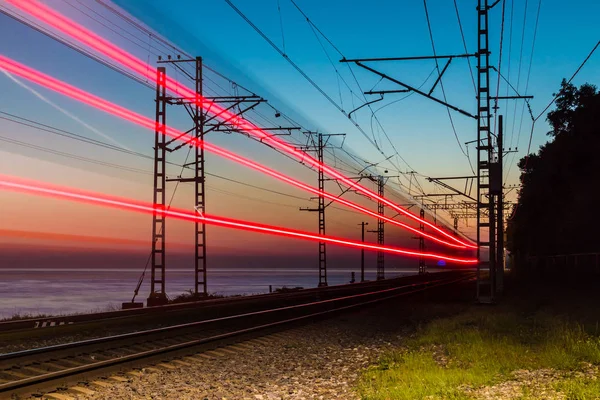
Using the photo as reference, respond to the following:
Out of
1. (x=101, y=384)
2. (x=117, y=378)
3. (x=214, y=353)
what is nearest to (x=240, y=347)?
(x=214, y=353)

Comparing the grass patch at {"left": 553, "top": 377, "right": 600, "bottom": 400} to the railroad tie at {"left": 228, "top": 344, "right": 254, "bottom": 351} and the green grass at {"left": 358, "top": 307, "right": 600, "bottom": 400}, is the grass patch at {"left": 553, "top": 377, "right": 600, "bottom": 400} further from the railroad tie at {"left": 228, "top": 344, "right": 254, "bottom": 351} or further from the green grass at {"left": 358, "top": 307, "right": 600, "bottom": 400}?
the railroad tie at {"left": 228, "top": 344, "right": 254, "bottom": 351}

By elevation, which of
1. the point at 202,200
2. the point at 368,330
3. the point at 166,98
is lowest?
the point at 368,330

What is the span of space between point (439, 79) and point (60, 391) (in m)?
15.0

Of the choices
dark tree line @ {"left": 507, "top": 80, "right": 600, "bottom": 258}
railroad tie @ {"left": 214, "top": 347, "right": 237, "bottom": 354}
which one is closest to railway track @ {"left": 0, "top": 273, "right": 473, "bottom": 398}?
railroad tie @ {"left": 214, "top": 347, "right": 237, "bottom": 354}

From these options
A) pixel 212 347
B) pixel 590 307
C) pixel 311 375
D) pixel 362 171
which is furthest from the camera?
pixel 362 171

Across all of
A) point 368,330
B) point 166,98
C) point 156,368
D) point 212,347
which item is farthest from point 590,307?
point 166,98

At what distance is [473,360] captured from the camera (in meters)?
13.1

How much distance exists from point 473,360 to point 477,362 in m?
0.38

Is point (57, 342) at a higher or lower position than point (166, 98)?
lower

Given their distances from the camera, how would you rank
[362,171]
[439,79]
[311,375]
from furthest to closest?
[362,171]
[439,79]
[311,375]

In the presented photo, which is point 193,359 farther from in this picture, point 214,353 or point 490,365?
point 490,365

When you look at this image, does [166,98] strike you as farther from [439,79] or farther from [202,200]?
[439,79]

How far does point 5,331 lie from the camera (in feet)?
55.0

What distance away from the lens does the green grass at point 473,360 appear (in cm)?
1009
